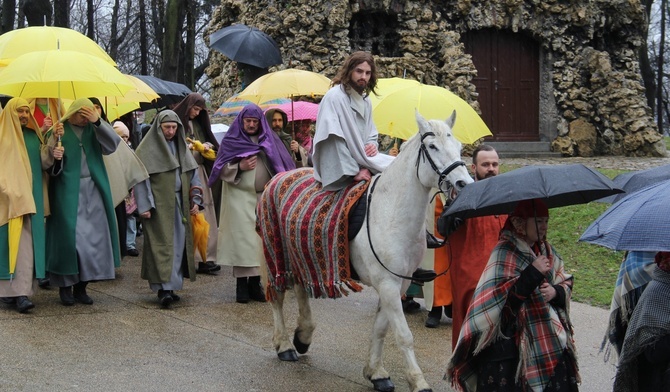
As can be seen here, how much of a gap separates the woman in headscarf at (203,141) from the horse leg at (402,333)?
460 cm

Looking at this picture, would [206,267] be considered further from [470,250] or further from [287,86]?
[470,250]

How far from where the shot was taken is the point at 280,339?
714cm

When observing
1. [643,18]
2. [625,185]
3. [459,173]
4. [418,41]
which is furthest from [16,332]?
[643,18]

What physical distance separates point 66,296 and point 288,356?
2.76 m

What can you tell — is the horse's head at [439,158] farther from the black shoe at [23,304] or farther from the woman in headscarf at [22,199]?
the black shoe at [23,304]

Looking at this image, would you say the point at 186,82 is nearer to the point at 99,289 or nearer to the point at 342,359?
the point at 99,289

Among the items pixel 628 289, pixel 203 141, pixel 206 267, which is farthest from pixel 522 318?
pixel 203 141

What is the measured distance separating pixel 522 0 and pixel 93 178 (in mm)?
13484

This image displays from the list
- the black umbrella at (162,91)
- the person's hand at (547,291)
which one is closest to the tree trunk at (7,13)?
the black umbrella at (162,91)

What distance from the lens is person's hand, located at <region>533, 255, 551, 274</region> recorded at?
4.70 metres

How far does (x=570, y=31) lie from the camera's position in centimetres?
2088

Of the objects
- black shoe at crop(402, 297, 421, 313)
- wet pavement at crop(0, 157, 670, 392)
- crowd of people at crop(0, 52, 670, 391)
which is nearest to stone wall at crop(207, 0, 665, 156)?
crowd of people at crop(0, 52, 670, 391)

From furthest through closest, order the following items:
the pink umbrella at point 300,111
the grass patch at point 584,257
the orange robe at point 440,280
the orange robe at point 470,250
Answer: the pink umbrella at point 300,111 < the grass patch at point 584,257 < the orange robe at point 440,280 < the orange robe at point 470,250

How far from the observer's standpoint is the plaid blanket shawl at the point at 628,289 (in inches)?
193
